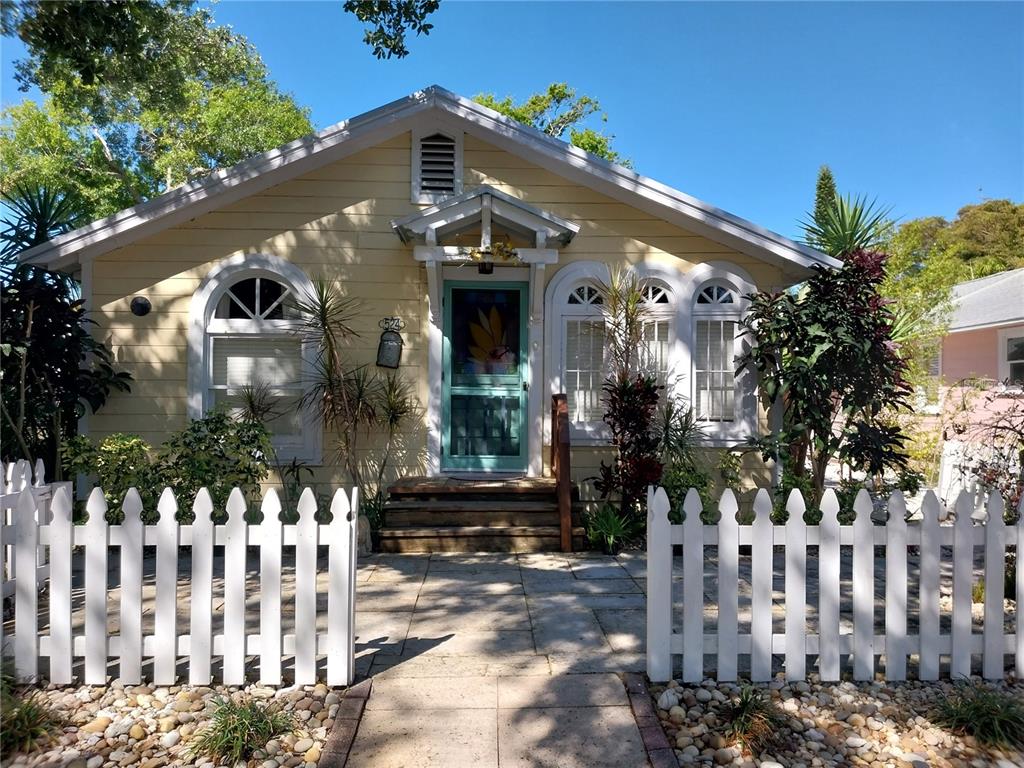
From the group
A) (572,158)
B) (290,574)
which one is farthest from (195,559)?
(572,158)

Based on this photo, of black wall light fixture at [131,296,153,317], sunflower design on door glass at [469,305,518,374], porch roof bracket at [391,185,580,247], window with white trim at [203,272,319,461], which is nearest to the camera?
porch roof bracket at [391,185,580,247]

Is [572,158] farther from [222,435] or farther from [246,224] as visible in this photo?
[222,435]

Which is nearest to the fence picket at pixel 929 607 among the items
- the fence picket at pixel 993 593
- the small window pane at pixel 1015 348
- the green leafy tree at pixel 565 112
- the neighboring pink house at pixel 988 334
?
the fence picket at pixel 993 593

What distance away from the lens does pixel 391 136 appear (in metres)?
7.37

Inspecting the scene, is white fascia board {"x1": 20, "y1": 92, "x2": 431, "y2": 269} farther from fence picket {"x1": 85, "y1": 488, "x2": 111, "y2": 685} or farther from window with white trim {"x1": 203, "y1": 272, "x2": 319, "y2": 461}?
fence picket {"x1": 85, "y1": 488, "x2": 111, "y2": 685}

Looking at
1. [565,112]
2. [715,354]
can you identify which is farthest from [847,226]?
[565,112]

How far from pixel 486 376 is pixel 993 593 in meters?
5.06

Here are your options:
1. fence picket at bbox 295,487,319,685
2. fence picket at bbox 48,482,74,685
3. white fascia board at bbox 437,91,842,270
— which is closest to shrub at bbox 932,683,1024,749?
fence picket at bbox 295,487,319,685

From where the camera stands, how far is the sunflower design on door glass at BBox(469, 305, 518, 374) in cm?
755

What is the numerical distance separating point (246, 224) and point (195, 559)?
197 inches

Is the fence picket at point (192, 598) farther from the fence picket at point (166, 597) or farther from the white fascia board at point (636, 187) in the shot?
the white fascia board at point (636, 187)

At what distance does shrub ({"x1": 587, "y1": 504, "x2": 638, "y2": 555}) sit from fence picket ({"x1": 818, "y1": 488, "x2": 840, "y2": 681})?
2.90 metres

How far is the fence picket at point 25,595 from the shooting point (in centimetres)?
322

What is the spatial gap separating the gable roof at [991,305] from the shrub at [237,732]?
50.4 ft
